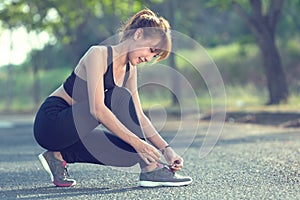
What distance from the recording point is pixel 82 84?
212 inches

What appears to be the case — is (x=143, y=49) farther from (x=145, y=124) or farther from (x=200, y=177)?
(x=200, y=177)

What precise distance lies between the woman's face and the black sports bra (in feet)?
0.57

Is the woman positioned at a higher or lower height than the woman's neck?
lower

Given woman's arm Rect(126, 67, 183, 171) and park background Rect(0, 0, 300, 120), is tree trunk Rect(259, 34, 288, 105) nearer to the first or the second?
park background Rect(0, 0, 300, 120)

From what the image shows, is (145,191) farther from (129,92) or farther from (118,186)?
(129,92)

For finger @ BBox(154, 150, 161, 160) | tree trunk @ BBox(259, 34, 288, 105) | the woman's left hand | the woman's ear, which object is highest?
the woman's ear

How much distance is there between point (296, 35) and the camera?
31.8 m

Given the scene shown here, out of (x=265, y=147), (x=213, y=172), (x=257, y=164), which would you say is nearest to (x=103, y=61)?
(x=213, y=172)

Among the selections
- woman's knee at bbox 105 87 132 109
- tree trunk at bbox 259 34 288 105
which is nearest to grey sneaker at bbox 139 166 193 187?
woman's knee at bbox 105 87 132 109

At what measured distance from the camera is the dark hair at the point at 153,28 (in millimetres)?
5250

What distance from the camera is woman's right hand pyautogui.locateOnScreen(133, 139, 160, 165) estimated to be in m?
5.16

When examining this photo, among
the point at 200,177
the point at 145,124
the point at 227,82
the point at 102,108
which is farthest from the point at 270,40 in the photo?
the point at 102,108

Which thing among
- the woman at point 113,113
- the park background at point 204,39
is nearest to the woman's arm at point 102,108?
the woman at point 113,113

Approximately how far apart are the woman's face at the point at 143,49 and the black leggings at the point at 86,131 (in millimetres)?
263
